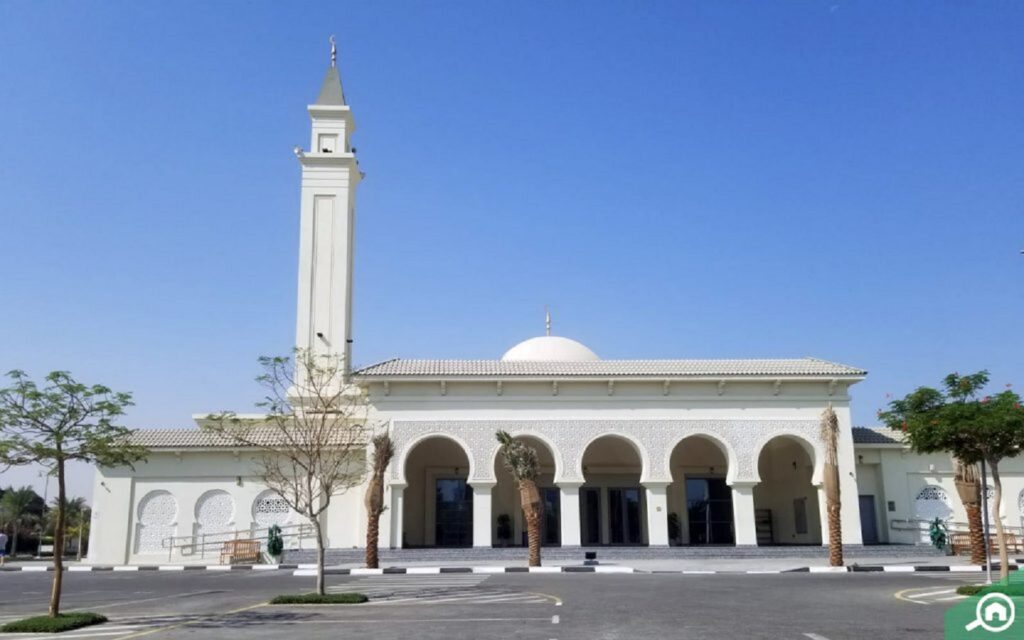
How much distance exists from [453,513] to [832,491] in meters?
13.8

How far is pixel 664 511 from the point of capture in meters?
28.3

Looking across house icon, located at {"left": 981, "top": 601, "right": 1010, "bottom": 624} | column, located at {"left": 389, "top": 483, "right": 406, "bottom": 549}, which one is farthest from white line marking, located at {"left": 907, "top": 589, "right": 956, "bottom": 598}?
column, located at {"left": 389, "top": 483, "right": 406, "bottom": 549}

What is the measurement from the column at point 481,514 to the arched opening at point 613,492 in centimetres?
494

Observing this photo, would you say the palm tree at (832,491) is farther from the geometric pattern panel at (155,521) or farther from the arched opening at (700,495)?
the geometric pattern panel at (155,521)

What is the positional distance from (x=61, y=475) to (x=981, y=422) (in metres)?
15.9

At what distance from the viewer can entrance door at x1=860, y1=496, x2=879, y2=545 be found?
3034 centimetres

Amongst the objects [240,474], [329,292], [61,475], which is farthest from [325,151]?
[61,475]

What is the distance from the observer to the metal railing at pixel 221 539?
28.9 meters

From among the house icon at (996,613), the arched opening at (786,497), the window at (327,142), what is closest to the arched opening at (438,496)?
the arched opening at (786,497)

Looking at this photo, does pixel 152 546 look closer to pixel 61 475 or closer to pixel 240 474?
pixel 240 474

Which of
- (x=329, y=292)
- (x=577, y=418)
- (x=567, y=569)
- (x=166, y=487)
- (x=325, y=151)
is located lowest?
(x=567, y=569)

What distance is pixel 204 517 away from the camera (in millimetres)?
29469

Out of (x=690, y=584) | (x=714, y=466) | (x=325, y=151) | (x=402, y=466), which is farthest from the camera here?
(x=325, y=151)

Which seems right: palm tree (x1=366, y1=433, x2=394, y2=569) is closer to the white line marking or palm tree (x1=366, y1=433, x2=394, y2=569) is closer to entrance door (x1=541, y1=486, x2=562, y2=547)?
entrance door (x1=541, y1=486, x2=562, y2=547)
